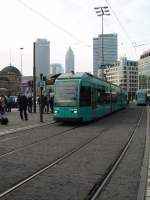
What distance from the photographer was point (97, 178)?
26.9 feet

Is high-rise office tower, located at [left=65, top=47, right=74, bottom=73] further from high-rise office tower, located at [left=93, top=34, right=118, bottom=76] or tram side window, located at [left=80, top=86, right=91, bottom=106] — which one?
tram side window, located at [left=80, top=86, right=91, bottom=106]

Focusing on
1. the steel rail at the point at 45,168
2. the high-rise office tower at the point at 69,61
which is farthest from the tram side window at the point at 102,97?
the high-rise office tower at the point at 69,61

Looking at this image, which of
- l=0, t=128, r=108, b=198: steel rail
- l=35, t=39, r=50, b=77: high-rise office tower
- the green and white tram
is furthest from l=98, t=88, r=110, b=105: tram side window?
the green and white tram

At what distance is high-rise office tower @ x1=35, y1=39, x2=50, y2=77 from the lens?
194ft

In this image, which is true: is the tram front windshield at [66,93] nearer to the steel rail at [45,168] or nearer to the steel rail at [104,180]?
the steel rail at [45,168]

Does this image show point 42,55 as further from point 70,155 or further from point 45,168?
point 45,168

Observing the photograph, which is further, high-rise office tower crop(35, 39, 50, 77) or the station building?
the station building

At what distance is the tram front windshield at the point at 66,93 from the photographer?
71.4 ft

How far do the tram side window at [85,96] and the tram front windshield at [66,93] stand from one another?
438 mm

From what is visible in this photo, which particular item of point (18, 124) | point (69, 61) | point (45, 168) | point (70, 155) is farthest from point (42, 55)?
point (45, 168)

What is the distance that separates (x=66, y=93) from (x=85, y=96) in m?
1.29

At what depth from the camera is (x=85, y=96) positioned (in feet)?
74.2

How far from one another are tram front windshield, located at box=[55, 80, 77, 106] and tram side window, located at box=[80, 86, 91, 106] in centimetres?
44

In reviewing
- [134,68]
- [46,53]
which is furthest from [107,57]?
[134,68]
